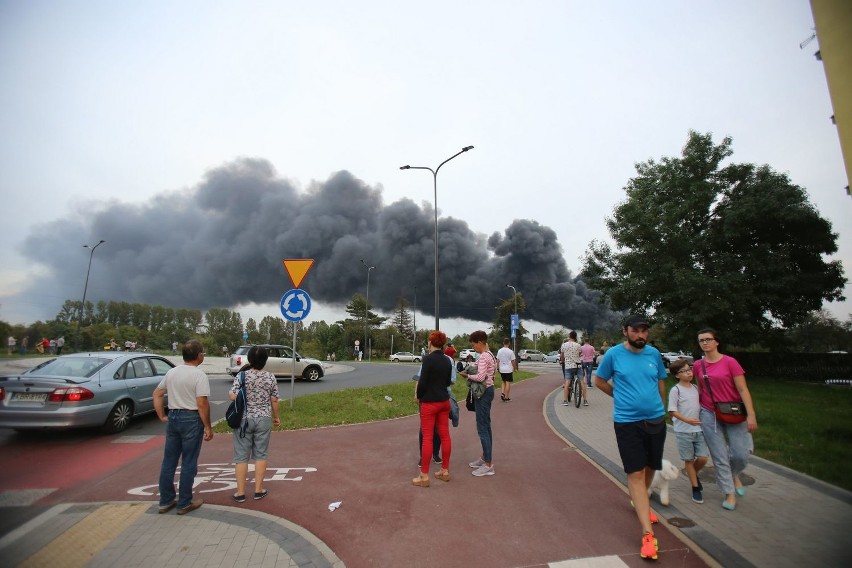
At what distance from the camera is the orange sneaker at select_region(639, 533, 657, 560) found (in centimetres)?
301

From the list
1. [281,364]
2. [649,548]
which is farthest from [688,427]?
[281,364]

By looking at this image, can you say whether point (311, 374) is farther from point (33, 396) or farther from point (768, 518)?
point (768, 518)

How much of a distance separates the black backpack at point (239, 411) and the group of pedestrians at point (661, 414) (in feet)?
11.4

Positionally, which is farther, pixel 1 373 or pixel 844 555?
pixel 1 373

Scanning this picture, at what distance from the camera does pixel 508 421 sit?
8773mm

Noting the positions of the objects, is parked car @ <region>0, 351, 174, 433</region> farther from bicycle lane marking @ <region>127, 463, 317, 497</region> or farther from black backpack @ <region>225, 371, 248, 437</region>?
black backpack @ <region>225, 371, 248, 437</region>

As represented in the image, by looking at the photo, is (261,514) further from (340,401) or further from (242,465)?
(340,401)

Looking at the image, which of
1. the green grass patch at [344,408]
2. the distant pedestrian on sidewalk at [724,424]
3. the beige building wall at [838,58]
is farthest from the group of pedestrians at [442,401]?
the green grass patch at [344,408]

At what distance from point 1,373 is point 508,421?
877 cm

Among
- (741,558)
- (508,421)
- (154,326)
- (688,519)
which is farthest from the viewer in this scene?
(154,326)

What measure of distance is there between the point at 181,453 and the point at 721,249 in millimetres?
24667

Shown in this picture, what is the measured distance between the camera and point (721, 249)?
2105 cm

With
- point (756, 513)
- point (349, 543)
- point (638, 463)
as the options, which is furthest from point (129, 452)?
point (756, 513)

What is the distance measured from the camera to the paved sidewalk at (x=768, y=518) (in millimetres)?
3035
